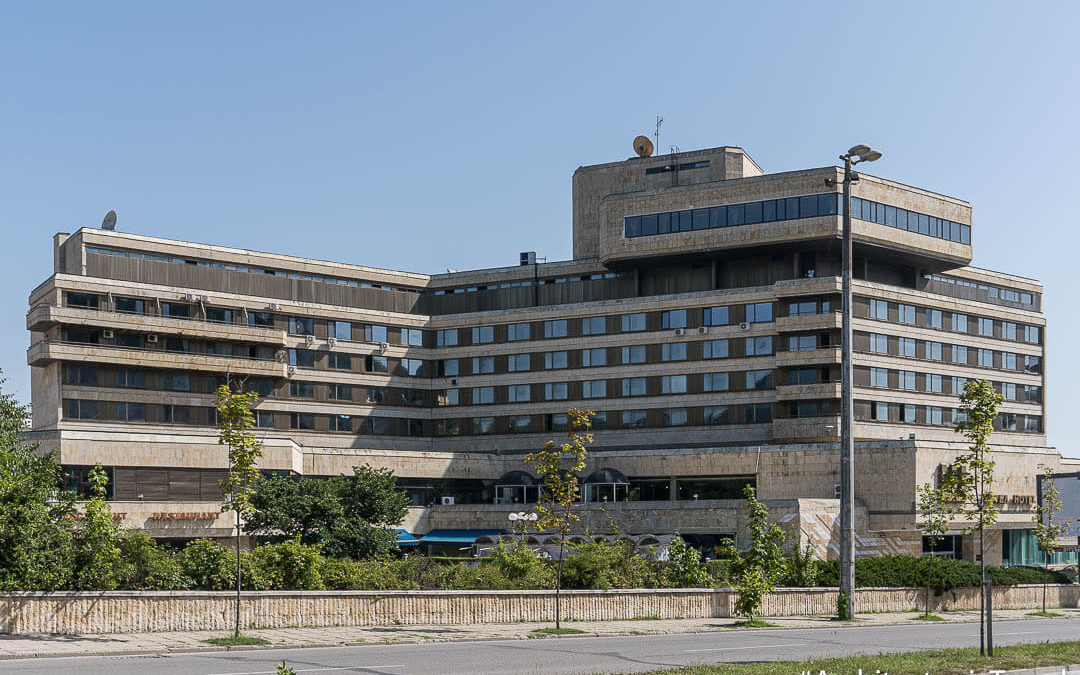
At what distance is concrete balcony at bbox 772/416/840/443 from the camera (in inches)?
2975

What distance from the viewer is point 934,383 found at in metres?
82.4

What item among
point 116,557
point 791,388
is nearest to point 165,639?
point 116,557

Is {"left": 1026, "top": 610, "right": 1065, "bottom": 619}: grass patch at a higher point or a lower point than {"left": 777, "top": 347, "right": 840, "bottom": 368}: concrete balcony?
lower

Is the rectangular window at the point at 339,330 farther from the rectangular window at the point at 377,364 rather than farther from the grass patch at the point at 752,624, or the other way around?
the grass patch at the point at 752,624

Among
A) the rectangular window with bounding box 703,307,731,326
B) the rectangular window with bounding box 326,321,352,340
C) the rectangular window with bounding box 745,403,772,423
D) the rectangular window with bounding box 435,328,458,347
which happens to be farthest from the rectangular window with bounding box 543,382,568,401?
the rectangular window with bounding box 326,321,352,340

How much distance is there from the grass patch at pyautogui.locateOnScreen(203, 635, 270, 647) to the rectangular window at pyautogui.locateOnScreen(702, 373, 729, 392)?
57.2m

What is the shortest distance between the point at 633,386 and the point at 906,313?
18.6m

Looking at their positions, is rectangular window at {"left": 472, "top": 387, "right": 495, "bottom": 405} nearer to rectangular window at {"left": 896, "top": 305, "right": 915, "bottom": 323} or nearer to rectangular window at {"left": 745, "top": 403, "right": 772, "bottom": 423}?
rectangular window at {"left": 745, "top": 403, "right": 772, "bottom": 423}

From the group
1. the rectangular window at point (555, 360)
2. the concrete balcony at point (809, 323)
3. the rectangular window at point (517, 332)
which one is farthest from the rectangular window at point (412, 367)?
the concrete balcony at point (809, 323)

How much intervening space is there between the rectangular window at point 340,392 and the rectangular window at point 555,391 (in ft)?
45.4

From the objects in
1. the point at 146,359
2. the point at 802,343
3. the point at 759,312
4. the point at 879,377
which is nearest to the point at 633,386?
the point at 759,312

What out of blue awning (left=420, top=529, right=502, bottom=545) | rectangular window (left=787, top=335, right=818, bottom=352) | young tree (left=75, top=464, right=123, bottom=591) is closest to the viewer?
young tree (left=75, top=464, right=123, bottom=591)

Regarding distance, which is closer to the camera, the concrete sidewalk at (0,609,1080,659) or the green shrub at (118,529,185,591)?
the concrete sidewalk at (0,609,1080,659)

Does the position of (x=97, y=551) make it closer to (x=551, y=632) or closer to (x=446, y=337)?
(x=551, y=632)
